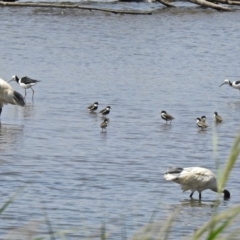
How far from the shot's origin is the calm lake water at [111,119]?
9320 millimetres

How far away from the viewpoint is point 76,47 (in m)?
26.4

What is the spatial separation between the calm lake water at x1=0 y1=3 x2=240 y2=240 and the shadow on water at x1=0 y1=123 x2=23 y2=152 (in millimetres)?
15

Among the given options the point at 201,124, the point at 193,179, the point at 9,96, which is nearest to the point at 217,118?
the point at 201,124

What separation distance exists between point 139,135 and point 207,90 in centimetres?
570

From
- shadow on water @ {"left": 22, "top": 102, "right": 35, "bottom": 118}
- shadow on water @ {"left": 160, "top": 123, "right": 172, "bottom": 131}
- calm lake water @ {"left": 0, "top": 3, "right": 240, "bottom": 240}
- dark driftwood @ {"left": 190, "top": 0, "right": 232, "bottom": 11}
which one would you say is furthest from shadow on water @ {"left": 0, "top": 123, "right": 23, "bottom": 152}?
dark driftwood @ {"left": 190, "top": 0, "right": 232, "bottom": 11}

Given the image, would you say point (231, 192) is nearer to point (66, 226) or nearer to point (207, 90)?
point (66, 226)

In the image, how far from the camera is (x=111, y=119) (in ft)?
50.5

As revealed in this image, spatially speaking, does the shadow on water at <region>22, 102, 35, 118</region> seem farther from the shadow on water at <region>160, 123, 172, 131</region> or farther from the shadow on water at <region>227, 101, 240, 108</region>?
the shadow on water at <region>227, 101, 240, 108</region>

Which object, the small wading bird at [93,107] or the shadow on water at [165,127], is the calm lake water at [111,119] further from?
the small wading bird at [93,107]

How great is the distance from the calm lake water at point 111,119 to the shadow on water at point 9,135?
0.05 feet

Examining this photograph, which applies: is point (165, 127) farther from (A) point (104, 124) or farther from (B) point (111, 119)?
(A) point (104, 124)

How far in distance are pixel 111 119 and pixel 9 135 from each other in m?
2.27

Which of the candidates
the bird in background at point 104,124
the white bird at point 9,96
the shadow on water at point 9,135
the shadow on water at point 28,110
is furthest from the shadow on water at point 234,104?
the shadow on water at point 9,135

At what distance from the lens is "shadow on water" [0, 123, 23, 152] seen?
1289 cm
